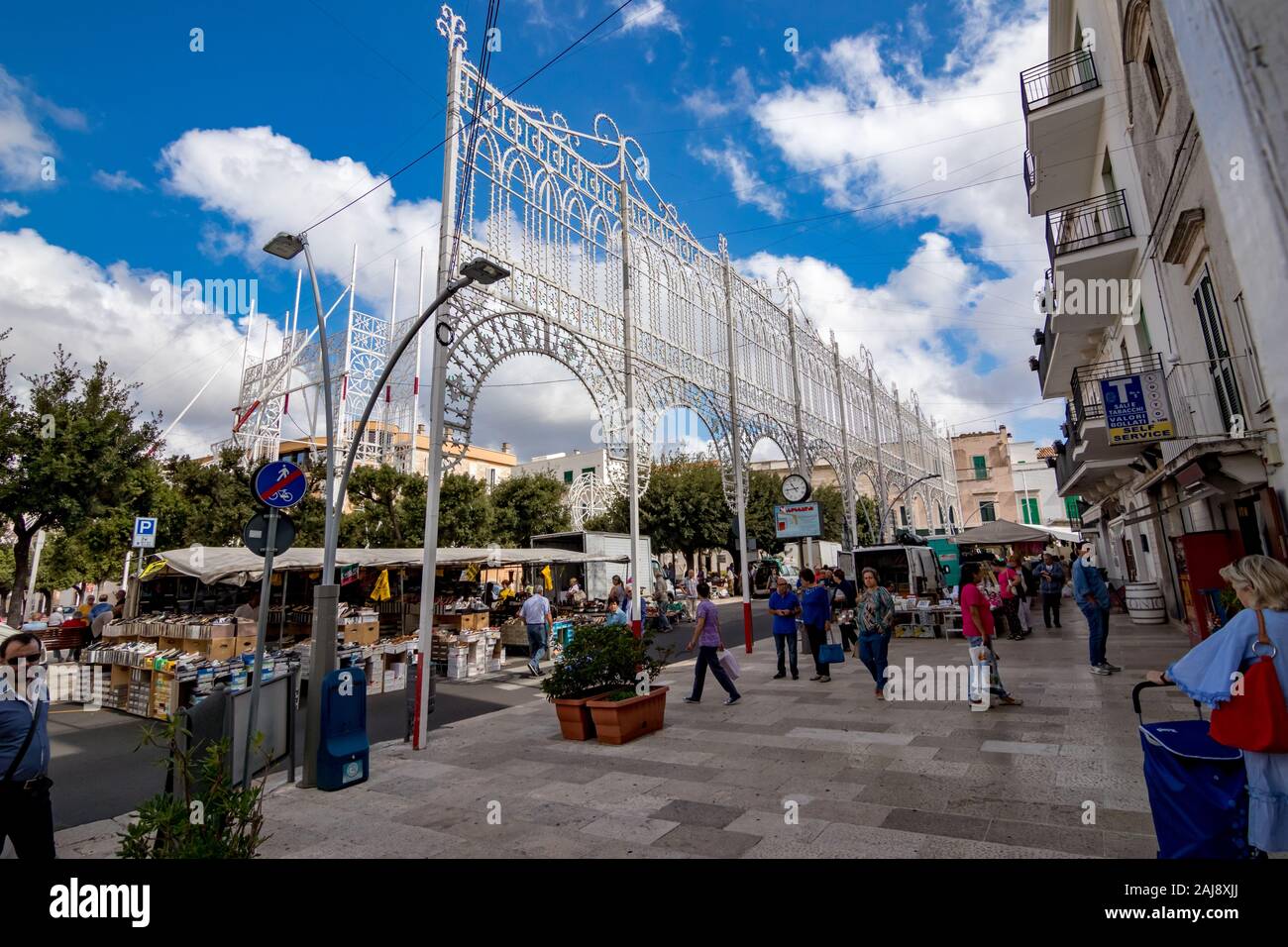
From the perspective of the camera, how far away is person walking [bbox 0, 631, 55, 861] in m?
3.62

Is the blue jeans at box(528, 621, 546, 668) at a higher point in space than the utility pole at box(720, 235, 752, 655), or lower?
lower

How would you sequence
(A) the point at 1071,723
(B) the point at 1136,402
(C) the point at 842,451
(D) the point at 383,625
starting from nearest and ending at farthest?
(A) the point at 1071,723 → (B) the point at 1136,402 → (D) the point at 383,625 → (C) the point at 842,451

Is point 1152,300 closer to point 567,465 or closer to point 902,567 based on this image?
point 902,567

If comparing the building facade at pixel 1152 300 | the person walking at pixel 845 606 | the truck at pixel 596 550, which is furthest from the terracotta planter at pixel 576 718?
the truck at pixel 596 550

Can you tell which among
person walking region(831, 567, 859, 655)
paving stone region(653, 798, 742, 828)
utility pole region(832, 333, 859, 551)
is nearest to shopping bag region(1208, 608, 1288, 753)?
paving stone region(653, 798, 742, 828)

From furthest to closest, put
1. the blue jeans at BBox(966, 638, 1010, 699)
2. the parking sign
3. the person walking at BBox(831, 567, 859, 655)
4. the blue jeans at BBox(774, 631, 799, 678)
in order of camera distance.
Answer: the parking sign, the person walking at BBox(831, 567, 859, 655), the blue jeans at BBox(774, 631, 799, 678), the blue jeans at BBox(966, 638, 1010, 699)

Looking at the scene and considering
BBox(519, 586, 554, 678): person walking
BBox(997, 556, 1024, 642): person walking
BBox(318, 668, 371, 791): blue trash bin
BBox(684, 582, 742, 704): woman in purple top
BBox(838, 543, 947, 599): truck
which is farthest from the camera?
BBox(838, 543, 947, 599): truck

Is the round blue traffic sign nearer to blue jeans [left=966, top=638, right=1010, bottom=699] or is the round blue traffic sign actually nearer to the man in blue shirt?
the man in blue shirt

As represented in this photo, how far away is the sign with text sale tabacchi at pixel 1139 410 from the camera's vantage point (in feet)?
31.8
